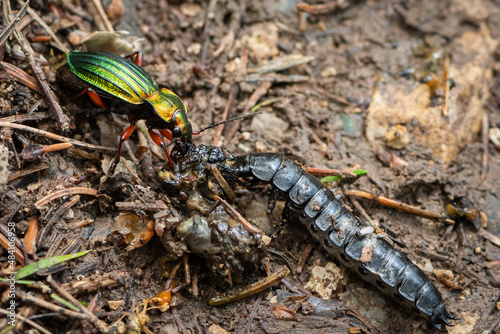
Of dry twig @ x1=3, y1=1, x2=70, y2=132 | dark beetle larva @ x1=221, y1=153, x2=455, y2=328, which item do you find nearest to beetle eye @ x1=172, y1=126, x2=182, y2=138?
dark beetle larva @ x1=221, y1=153, x2=455, y2=328

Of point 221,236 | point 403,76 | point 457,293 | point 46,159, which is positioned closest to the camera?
point 221,236

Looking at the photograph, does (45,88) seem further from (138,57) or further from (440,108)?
(440,108)

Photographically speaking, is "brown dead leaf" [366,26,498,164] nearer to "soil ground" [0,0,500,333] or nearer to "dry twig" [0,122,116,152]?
"soil ground" [0,0,500,333]

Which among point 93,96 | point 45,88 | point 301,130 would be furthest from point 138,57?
point 301,130

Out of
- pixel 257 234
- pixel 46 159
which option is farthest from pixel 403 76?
pixel 46 159

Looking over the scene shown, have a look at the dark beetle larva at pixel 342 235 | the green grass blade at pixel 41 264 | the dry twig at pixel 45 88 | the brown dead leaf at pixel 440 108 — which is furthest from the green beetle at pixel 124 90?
the brown dead leaf at pixel 440 108

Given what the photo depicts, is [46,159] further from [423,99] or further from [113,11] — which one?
[423,99]

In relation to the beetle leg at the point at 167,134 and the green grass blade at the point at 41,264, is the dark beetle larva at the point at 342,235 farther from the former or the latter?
the green grass blade at the point at 41,264
